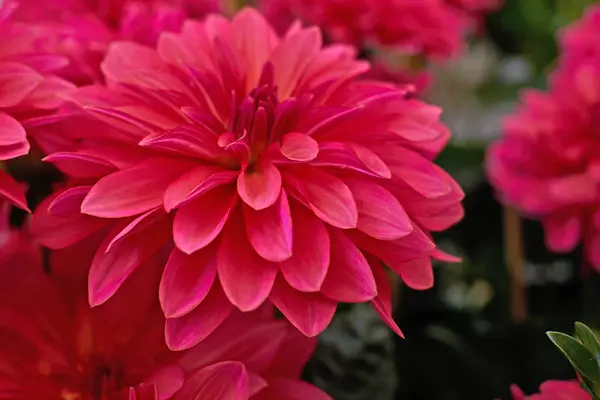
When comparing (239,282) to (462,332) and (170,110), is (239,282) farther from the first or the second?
(462,332)

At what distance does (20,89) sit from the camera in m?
0.27

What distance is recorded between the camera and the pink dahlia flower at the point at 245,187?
24 cm

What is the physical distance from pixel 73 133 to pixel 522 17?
514 millimetres

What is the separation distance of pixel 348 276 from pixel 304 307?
2 centimetres

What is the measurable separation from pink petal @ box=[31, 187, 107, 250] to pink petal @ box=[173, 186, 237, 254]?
0.11 ft

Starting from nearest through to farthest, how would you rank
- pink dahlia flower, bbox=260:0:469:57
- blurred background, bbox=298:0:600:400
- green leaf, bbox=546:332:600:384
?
green leaf, bbox=546:332:600:384
blurred background, bbox=298:0:600:400
pink dahlia flower, bbox=260:0:469:57

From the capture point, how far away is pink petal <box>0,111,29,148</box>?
25 centimetres

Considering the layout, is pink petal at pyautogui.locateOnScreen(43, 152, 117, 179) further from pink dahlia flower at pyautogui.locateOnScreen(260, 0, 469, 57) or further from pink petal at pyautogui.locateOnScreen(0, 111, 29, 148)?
pink dahlia flower at pyautogui.locateOnScreen(260, 0, 469, 57)

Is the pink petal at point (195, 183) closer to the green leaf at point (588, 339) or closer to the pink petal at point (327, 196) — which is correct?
the pink petal at point (327, 196)

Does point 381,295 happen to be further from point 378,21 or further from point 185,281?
point 378,21

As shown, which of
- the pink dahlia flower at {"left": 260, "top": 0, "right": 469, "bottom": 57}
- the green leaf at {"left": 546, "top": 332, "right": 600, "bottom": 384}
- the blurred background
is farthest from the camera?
the pink dahlia flower at {"left": 260, "top": 0, "right": 469, "bottom": 57}

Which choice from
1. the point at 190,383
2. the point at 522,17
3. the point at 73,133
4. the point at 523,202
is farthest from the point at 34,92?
the point at 522,17

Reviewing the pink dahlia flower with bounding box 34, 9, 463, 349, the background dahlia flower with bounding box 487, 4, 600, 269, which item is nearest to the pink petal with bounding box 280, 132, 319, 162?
the pink dahlia flower with bounding box 34, 9, 463, 349

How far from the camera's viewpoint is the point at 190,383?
0.25m
